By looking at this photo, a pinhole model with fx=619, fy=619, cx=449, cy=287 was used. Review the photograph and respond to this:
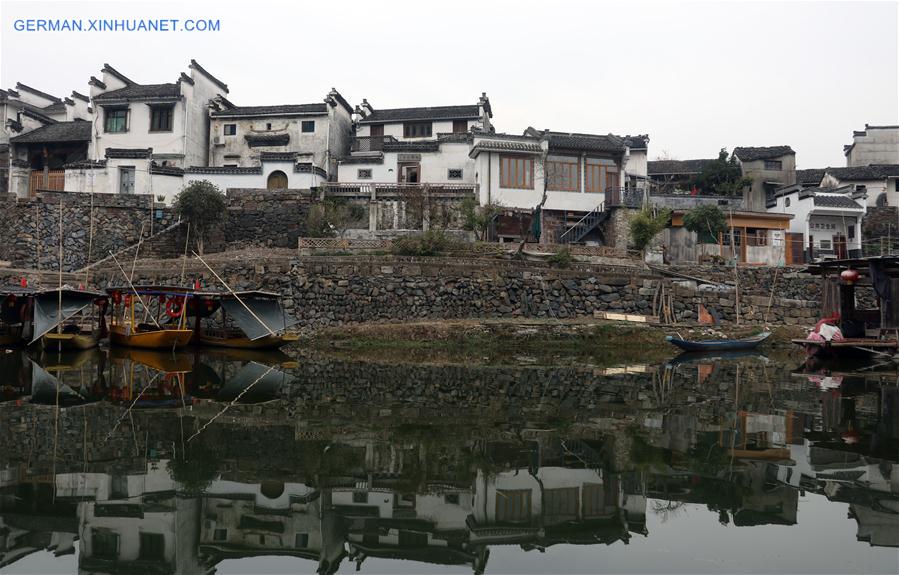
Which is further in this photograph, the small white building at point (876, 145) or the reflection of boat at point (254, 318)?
the small white building at point (876, 145)

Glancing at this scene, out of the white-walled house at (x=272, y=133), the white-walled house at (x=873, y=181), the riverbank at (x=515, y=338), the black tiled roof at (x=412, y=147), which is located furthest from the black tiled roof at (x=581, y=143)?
the white-walled house at (x=873, y=181)

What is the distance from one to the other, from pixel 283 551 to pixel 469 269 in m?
21.1

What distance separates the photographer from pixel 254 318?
2136 centimetres

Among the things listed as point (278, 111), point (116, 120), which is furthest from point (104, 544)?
point (116, 120)

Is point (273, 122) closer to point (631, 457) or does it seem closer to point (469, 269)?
point (469, 269)

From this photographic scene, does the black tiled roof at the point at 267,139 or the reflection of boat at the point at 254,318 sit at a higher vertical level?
the black tiled roof at the point at 267,139

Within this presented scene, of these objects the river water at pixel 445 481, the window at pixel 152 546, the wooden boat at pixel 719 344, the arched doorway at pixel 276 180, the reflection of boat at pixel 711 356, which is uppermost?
the arched doorway at pixel 276 180

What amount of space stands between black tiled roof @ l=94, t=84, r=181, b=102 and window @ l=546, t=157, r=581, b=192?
2209cm

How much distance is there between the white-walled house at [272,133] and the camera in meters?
38.2

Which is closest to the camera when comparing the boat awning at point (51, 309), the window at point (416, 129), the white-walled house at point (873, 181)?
the boat awning at point (51, 309)

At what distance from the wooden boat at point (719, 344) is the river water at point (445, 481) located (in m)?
8.49

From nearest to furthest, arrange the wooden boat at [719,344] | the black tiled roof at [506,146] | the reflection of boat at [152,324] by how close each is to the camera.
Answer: the reflection of boat at [152,324] → the wooden boat at [719,344] → the black tiled roof at [506,146]

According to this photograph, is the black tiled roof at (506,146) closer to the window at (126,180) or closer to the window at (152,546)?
the window at (126,180)

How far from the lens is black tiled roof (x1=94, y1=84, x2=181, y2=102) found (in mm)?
36438
